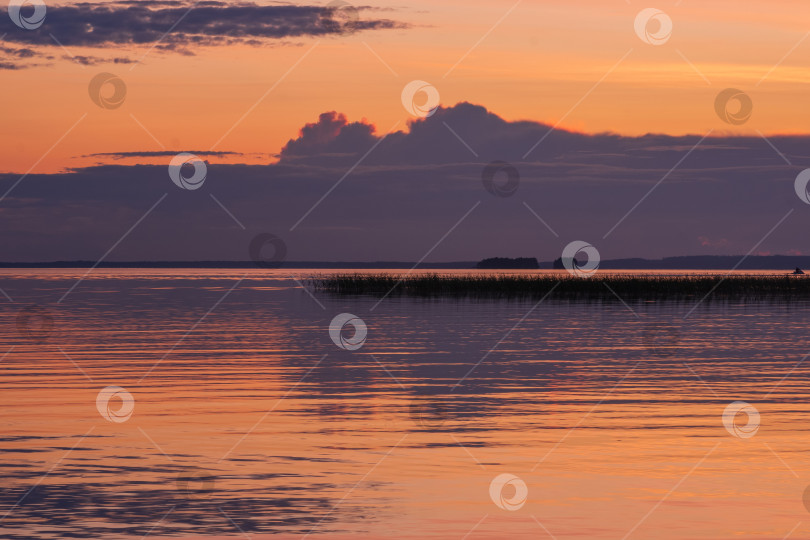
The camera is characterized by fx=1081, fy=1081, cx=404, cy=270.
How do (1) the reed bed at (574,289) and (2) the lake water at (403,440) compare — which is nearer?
(2) the lake water at (403,440)

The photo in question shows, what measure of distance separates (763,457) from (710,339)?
2751 cm

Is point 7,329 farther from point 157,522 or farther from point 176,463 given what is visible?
point 157,522

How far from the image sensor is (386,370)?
3216 centimetres

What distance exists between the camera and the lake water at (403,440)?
1415 centimetres

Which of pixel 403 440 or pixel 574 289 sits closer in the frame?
pixel 403 440

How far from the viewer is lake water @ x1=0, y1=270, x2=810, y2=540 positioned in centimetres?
1415

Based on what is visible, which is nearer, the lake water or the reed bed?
the lake water

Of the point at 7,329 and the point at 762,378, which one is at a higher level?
the point at 7,329

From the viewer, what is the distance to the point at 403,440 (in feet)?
64.7

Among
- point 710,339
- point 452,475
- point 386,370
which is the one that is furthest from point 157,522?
point 710,339

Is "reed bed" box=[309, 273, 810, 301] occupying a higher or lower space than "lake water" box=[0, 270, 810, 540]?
higher

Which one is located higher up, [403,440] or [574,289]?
[574,289]

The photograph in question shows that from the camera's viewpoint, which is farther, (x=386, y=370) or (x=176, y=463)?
(x=386, y=370)

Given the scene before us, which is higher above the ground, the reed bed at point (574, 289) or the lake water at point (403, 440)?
the reed bed at point (574, 289)
